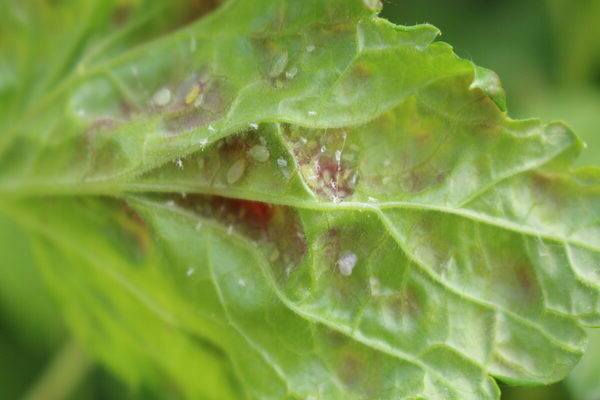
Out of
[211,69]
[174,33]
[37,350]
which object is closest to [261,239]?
[211,69]

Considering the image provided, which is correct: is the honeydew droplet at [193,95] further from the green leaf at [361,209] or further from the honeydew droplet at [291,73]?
the honeydew droplet at [291,73]

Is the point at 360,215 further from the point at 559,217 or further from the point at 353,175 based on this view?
the point at 559,217

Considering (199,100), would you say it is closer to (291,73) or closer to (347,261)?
(291,73)

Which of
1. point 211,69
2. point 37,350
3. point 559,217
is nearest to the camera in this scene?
point 559,217

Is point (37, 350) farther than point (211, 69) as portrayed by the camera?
Yes

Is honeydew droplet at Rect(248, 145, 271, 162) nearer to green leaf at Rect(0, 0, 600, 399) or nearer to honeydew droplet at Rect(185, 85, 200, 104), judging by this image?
green leaf at Rect(0, 0, 600, 399)

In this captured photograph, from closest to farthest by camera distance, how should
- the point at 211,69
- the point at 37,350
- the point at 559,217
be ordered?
the point at 559,217
the point at 211,69
the point at 37,350

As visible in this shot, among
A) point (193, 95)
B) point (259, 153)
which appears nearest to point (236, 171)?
point (259, 153)
